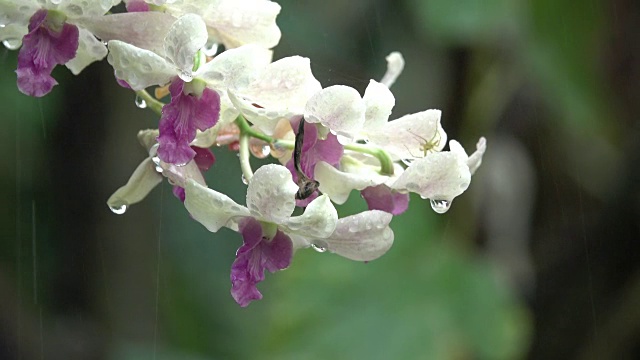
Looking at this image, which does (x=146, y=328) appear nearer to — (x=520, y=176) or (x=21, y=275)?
(x=21, y=275)

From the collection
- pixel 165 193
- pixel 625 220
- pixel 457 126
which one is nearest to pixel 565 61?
pixel 457 126

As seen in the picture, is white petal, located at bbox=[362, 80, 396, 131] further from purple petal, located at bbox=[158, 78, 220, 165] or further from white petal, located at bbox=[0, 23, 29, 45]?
white petal, located at bbox=[0, 23, 29, 45]

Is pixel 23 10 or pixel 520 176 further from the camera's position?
pixel 520 176

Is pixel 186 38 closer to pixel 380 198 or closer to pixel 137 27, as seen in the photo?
pixel 137 27

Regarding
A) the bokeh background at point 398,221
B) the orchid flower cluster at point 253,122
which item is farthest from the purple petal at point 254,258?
the bokeh background at point 398,221

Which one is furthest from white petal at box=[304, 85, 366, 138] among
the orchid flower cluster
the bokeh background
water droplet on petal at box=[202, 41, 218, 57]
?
the bokeh background

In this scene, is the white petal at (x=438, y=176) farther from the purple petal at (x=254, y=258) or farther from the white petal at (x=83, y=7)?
the white petal at (x=83, y=7)

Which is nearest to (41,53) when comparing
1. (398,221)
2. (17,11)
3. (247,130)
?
(17,11)
